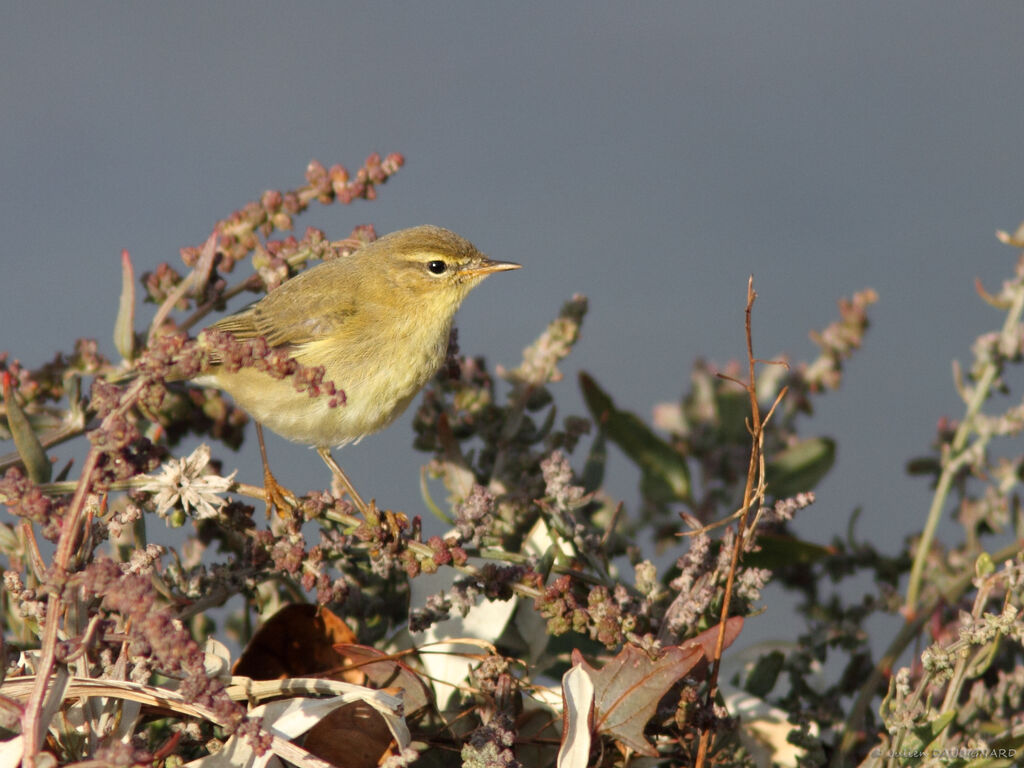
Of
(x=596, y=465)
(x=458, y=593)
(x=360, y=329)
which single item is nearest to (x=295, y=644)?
(x=458, y=593)

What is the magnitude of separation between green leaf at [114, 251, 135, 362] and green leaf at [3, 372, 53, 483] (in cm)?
32

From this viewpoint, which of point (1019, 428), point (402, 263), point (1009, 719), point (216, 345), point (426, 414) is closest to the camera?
point (216, 345)

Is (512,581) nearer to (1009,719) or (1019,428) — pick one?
(1009,719)

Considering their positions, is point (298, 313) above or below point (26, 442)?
above

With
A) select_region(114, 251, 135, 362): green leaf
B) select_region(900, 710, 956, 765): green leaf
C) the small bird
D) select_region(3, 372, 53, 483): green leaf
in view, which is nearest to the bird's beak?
the small bird

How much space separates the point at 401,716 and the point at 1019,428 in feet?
3.64

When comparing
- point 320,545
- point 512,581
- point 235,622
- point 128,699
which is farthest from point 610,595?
point 235,622

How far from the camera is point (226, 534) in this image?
53.0 inches

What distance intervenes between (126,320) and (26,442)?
0.37 metres

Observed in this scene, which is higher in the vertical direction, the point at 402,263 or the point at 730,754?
the point at 402,263

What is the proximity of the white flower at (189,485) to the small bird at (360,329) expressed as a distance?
2.59 feet

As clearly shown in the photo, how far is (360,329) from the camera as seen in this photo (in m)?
2.03

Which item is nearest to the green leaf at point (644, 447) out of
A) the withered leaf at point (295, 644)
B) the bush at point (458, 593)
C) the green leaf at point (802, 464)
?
the bush at point (458, 593)

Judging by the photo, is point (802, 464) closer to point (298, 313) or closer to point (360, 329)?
point (360, 329)
